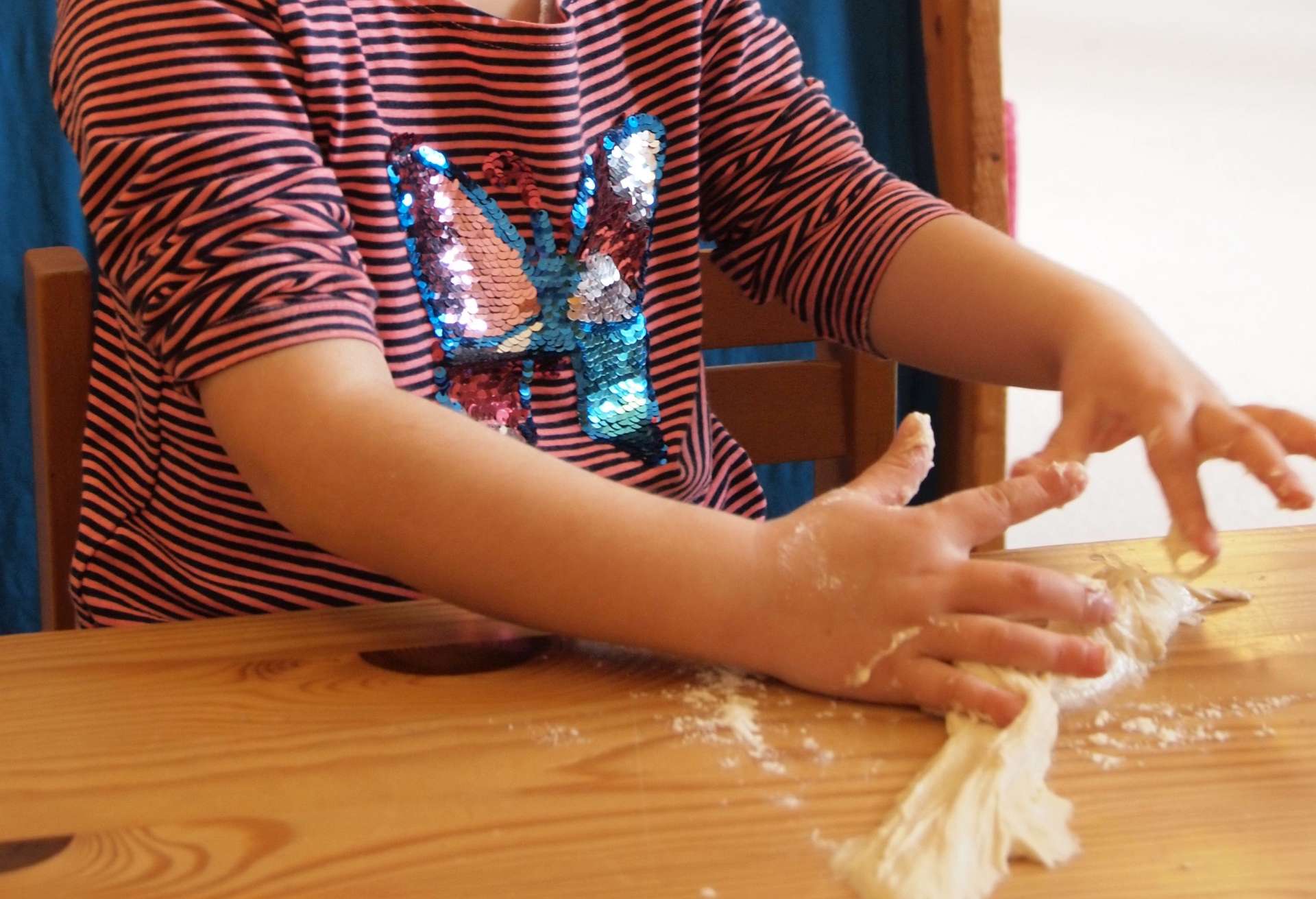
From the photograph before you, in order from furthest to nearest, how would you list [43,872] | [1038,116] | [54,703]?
1. [1038,116]
2. [54,703]
3. [43,872]

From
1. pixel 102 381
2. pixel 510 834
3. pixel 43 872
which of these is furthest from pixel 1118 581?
pixel 102 381

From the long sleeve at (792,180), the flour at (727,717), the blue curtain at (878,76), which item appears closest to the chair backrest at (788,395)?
the long sleeve at (792,180)

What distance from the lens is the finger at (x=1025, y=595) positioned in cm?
46

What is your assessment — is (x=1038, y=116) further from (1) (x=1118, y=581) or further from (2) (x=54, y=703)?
(2) (x=54, y=703)

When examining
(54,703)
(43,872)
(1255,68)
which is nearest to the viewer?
(43,872)

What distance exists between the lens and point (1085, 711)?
45 cm

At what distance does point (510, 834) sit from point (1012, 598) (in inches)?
8.2

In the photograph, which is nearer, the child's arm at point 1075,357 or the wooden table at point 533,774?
the wooden table at point 533,774

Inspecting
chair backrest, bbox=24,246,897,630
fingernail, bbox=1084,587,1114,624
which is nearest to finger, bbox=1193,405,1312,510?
fingernail, bbox=1084,587,1114,624

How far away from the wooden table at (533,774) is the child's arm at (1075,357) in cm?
9

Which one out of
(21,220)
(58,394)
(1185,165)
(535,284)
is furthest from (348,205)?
(1185,165)

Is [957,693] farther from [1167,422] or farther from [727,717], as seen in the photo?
[1167,422]

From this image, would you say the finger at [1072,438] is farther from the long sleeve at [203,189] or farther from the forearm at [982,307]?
the long sleeve at [203,189]

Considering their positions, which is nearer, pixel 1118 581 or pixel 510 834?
pixel 510 834
